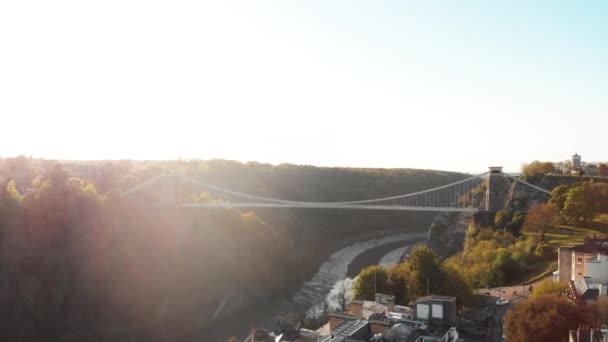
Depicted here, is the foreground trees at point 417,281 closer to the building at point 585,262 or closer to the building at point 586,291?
the building at point 585,262

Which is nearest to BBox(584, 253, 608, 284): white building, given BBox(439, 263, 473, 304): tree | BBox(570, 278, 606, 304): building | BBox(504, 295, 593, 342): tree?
BBox(570, 278, 606, 304): building

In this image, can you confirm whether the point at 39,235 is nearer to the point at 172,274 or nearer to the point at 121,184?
the point at 172,274

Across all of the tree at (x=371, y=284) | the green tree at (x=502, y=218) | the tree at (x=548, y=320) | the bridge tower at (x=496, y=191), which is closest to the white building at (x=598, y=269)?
the tree at (x=548, y=320)

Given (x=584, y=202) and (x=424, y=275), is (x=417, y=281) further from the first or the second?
(x=584, y=202)

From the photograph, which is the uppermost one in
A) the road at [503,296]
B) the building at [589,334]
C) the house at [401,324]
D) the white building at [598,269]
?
the white building at [598,269]

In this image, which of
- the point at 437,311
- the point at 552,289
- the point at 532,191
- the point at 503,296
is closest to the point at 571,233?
the point at 532,191

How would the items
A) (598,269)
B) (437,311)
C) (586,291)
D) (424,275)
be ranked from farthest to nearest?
1. (424,275)
2. (598,269)
3. (586,291)
4. (437,311)

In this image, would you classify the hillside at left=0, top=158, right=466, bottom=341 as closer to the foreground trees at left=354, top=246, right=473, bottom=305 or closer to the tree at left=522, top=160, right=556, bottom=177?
the foreground trees at left=354, top=246, right=473, bottom=305
